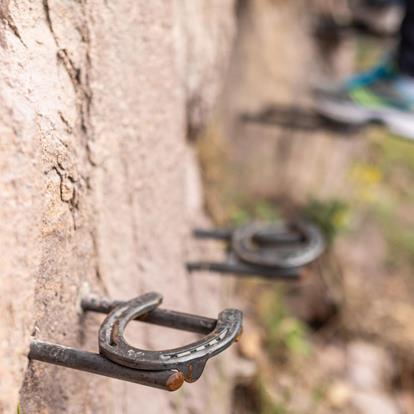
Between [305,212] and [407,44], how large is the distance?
0.98 metres

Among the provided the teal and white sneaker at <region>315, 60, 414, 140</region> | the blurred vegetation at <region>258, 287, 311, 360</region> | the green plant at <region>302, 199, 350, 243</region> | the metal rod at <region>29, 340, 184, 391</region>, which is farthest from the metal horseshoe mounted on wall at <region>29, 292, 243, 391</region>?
the green plant at <region>302, 199, 350, 243</region>

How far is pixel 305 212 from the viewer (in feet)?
9.62

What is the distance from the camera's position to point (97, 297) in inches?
37.5

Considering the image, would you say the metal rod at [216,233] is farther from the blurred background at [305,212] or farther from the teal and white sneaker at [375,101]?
the teal and white sneaker at [375,101]

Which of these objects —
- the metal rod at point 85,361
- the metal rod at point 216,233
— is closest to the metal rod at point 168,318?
the metal rod at point 85,361

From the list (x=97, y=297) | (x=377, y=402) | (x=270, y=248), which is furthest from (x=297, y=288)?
(x=97, y=297)

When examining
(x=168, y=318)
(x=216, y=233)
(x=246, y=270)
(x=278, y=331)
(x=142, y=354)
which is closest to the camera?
→ (x=142, y=354)

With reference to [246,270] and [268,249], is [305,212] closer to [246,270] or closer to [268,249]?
[268,249]

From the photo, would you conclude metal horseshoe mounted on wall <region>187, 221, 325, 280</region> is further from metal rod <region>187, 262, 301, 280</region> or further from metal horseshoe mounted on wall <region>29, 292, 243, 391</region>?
metal horseshoe mounted on wall <region>29, 292, 243, 391</region>

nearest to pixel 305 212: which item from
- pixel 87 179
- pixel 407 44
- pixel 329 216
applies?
pixel 329 216

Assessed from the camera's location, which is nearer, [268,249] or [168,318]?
[168,318]

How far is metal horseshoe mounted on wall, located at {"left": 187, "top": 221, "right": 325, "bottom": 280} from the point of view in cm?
136

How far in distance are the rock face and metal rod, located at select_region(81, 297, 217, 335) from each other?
0.10 ft

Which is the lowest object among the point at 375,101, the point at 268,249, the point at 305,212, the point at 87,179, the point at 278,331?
the point at 278,331
